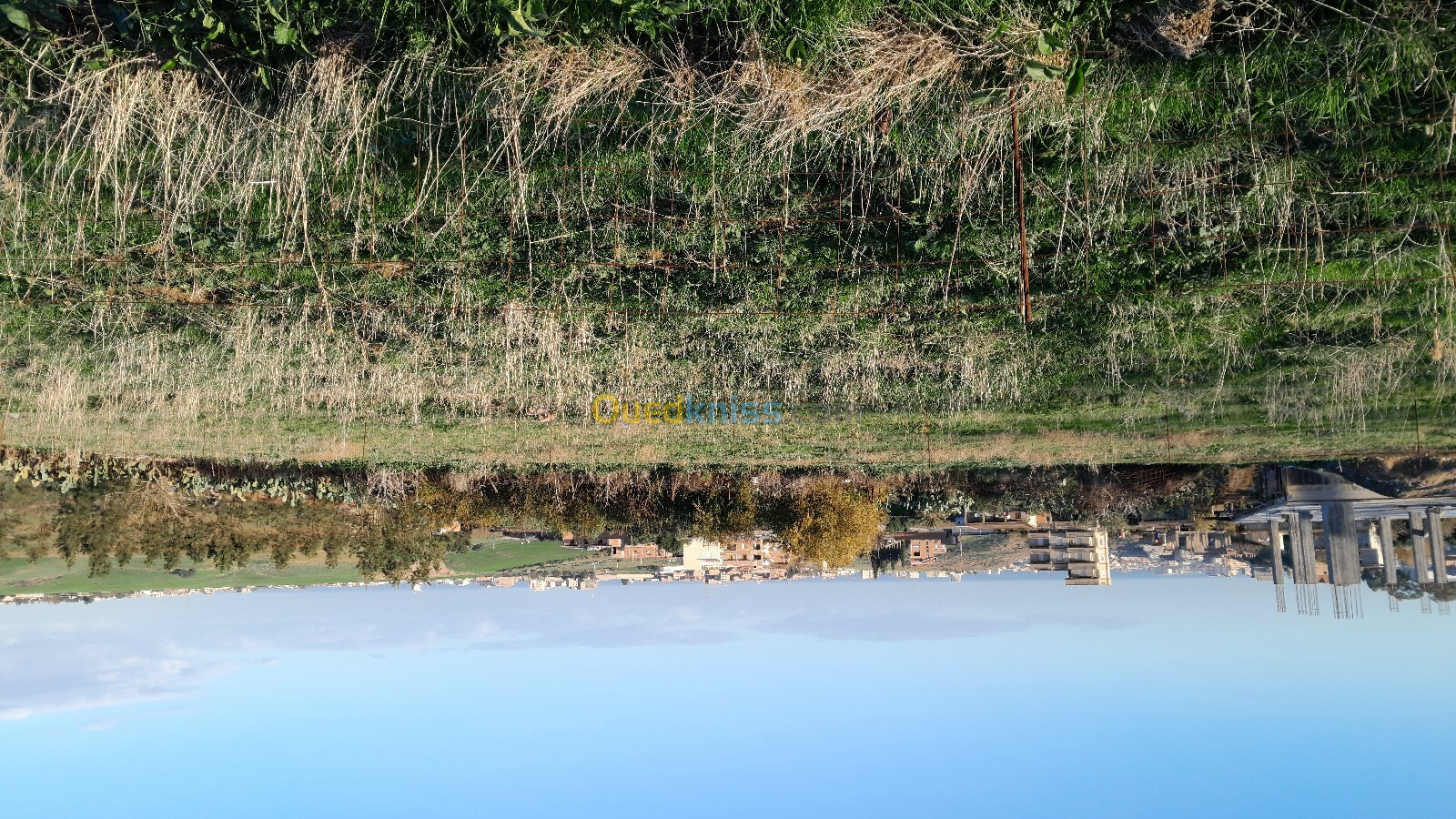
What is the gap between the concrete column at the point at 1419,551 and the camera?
967cm

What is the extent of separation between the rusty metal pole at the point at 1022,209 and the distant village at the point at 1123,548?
4.69 meters

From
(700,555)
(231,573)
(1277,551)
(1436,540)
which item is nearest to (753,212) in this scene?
(700,555)

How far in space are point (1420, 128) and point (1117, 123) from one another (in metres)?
1.95

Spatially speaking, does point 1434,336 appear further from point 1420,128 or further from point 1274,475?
point 1274,475

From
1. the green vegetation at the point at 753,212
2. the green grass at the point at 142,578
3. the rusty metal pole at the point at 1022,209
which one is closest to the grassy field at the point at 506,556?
the green grass at the point at 142,578

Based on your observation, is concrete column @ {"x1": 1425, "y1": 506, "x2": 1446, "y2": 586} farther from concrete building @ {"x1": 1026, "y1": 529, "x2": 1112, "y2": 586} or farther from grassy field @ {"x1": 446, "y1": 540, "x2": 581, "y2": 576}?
grassy field @ {"x1": 446, "y1": 540, "x2": 581, "y2": 576}

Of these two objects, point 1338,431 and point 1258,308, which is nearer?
point 1258,308

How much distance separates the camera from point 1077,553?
1174cm

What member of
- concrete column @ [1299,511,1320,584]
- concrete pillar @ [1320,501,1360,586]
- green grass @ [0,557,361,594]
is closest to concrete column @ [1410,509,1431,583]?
concrete pillar @ [1320,501,1360,586]

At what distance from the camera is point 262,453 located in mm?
8734

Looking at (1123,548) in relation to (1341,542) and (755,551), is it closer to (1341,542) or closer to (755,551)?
(1341,542)

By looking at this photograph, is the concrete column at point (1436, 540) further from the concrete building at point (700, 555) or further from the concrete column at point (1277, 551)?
the concrete building at point (700, 555)

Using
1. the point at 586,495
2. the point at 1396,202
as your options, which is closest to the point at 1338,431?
the point at 1396,202

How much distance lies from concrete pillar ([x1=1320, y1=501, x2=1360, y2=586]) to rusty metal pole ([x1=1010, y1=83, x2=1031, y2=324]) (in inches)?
221
